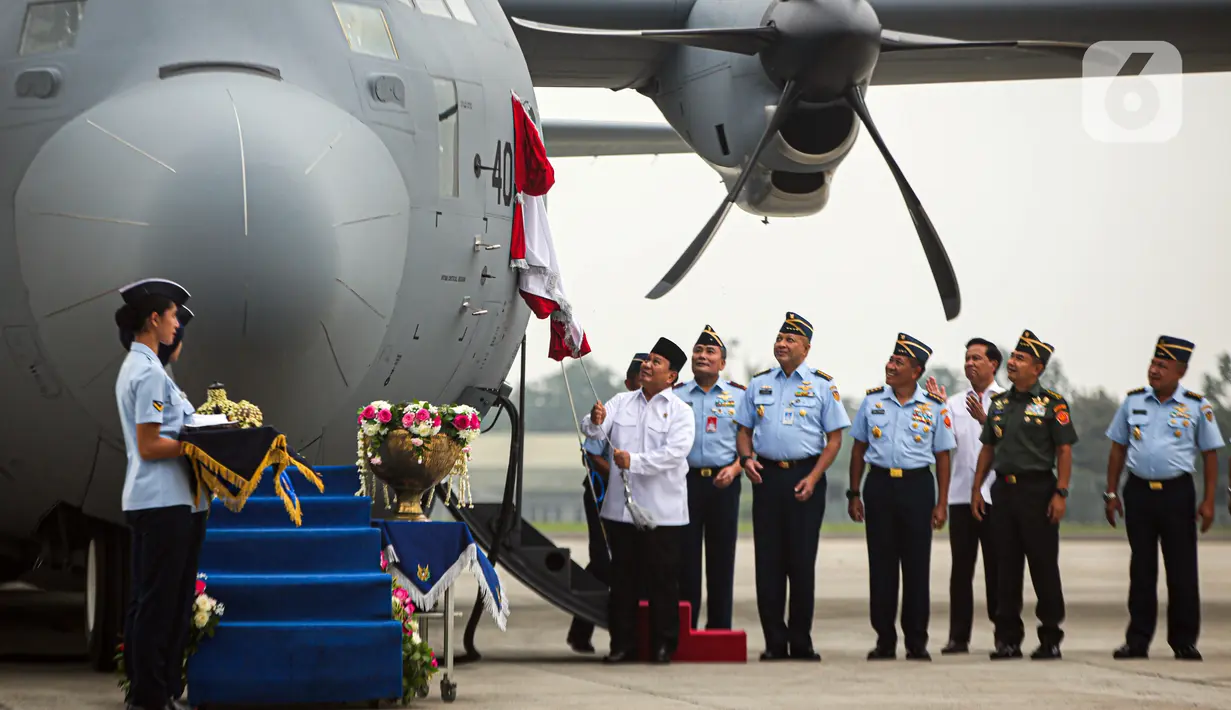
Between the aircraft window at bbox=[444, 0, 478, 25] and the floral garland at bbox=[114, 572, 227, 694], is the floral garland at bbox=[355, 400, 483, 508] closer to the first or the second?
the floral garland at bbox=[114, 572, 227, 694]

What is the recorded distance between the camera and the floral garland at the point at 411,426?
622cm

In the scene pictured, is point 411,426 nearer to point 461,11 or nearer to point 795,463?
point 461,11

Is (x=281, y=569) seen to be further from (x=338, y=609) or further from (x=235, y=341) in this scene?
(x=235, y=341)

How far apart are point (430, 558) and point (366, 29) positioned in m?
2.11

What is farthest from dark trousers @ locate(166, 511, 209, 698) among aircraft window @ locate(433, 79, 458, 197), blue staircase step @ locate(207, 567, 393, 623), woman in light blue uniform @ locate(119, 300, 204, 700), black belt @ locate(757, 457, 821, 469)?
black belt @ locate(757, 457, 821, 469)

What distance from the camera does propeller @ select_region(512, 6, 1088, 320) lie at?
27.0 ft

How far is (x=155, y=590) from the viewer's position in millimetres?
5090

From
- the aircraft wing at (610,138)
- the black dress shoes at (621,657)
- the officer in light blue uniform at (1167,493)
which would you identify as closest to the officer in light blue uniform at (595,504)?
the black dress shoes at (621,657)

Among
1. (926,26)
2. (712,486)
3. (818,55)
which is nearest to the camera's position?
(818,55)

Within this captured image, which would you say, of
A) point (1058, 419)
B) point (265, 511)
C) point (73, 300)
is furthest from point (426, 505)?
point (1058, 419)

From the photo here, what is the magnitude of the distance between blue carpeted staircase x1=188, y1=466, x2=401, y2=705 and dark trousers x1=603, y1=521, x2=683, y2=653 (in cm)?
173

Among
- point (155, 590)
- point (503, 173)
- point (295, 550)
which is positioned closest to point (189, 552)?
point (155, 590)

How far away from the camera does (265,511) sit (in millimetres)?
6230

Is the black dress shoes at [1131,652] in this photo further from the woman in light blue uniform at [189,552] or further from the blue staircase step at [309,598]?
the woman in light blue uniform at [189,552]
